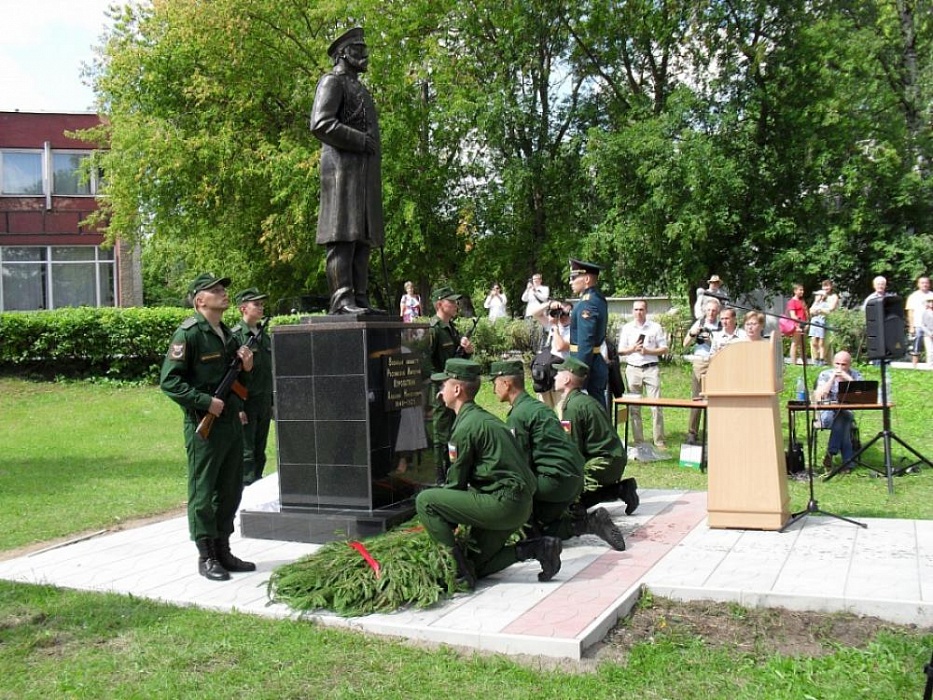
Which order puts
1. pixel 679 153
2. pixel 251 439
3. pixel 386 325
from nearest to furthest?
pixel 386 325, pixel 251 439, pixel 679 153

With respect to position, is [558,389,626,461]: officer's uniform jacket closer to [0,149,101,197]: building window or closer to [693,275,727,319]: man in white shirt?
[693,275,727,319]: man in white shirt

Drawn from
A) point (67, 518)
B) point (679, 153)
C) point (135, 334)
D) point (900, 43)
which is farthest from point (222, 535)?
point (900, 43)

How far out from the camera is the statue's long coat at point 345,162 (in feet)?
27.1

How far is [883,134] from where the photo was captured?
77.2ft

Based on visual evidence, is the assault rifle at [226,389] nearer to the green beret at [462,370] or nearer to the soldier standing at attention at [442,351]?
the green beret at [462,370]

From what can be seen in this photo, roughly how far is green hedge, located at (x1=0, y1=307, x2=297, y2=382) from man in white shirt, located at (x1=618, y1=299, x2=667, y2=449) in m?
9.50

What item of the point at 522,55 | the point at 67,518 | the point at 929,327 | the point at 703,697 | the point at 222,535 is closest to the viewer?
the point at 703,697

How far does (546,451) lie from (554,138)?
22.8 metres

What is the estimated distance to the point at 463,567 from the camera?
19.9 ft

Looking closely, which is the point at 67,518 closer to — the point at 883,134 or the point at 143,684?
the point at 143,684

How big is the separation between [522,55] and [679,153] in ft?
21.2

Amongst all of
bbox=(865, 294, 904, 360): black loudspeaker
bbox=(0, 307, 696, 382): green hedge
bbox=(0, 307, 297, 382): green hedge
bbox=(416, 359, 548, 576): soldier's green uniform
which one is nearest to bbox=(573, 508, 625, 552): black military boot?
bbox=(416, 359, 548, 576): soldier's green uniform

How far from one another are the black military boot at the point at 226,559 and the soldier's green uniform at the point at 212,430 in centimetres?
5

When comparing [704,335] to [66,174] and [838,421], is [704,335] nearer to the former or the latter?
[838,421]
